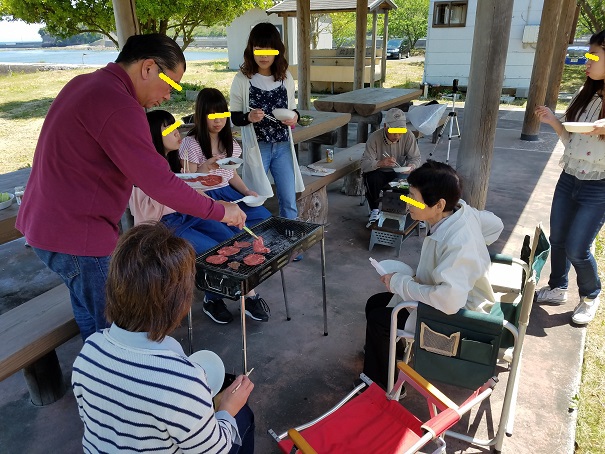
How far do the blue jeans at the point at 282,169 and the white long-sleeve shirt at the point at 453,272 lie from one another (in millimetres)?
1929

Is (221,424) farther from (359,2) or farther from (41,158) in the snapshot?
(359,2)

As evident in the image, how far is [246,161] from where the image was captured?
149 inches

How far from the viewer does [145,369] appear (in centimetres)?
112

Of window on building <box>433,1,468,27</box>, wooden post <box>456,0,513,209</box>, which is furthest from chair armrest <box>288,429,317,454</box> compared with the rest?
window on building <box>433,1,468,27</box>

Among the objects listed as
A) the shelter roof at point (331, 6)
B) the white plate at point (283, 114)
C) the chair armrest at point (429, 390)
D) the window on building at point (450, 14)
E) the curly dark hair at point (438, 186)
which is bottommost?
the chair armrest at point (429, 390)

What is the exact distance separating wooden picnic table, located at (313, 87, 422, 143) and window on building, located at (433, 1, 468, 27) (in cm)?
788

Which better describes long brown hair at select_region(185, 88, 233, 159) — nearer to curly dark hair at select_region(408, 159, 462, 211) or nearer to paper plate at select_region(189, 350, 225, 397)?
curly dark hair at select_region(408, 159, 462, 211)

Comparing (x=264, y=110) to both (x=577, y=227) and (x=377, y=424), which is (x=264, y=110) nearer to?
(x=577, y=227)

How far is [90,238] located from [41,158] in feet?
1.22

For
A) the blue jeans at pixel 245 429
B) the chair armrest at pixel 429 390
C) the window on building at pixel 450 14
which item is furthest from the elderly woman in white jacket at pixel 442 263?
the window on building at pixel 450 14

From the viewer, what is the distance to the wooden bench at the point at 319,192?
460cm

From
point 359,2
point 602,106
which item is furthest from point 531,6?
point 602,106

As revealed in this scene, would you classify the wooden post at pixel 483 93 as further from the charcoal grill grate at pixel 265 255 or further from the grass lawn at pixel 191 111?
the charcoal grill grate at pixel 265 255

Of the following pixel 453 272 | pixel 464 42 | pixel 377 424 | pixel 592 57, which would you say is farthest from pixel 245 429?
pixel 464 42
